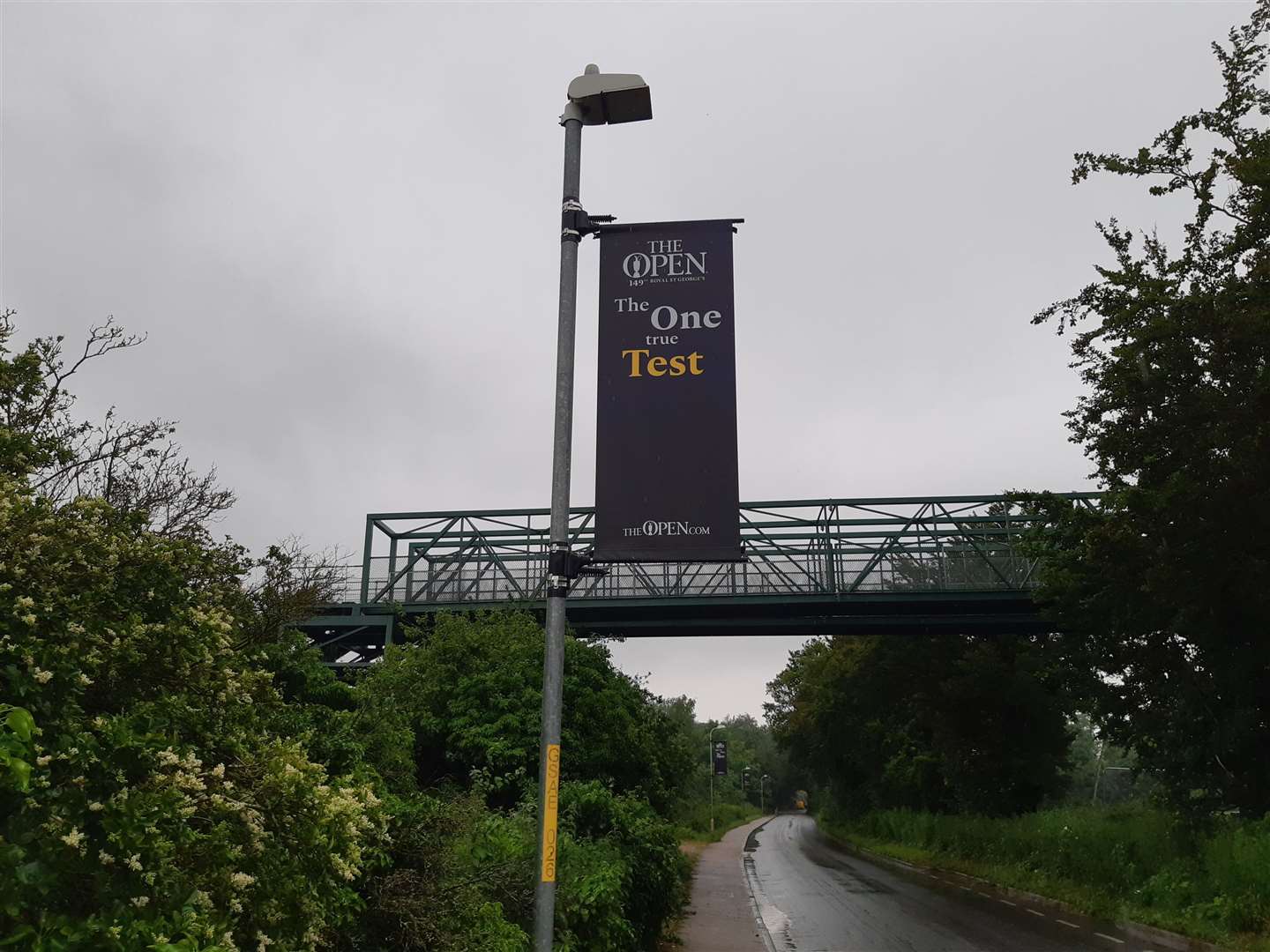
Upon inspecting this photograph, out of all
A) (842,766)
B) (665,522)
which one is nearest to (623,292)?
(665,522)

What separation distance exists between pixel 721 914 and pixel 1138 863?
8.11 meters

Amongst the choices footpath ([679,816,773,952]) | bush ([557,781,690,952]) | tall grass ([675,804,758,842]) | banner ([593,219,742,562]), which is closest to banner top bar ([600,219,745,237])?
banner ([593,219,742,562])

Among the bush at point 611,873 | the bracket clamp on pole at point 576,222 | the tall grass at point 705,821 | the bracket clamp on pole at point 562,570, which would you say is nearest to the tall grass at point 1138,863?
the bush at point 611,873

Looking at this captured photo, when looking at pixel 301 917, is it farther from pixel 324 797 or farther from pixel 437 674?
pixel 437 674

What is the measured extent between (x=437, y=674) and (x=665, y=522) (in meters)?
11.8

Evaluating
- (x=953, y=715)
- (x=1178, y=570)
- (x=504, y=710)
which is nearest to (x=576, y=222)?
(x=504, y=710)

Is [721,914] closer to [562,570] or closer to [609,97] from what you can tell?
[562,570]

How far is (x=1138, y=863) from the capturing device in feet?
61.7

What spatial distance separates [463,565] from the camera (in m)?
33.4

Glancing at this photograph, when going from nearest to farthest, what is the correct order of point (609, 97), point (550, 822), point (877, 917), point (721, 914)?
point (550, 822), point (609, 97), point (877, 917), point (721, 914)

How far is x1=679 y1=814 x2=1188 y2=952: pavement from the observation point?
49.6 ft

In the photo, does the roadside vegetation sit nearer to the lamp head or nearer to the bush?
the bush

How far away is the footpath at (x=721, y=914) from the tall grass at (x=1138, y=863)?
21.3ft

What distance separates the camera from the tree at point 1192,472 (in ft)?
48.1
